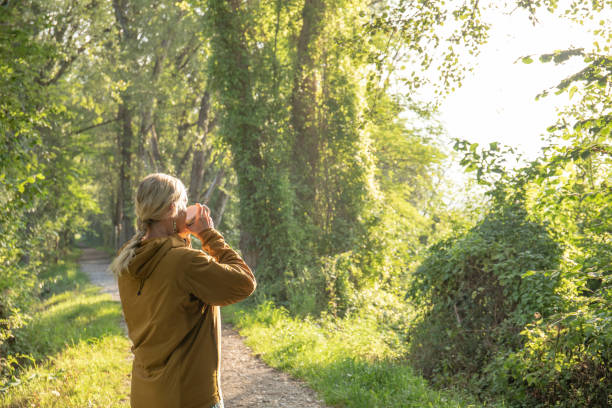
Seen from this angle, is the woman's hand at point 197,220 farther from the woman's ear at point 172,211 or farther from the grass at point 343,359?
the grass at point 343,359

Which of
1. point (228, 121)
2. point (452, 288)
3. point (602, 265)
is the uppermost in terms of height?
point (228, 121)

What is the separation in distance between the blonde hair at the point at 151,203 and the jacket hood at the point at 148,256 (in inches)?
1.5

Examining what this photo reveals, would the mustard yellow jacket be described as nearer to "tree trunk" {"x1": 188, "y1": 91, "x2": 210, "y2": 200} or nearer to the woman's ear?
the woman's ear

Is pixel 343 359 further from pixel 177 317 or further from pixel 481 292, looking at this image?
pixel 177 317

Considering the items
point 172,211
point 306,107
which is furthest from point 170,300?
point 306,107

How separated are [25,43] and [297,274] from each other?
802 centimetres

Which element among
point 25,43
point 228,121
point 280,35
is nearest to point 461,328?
point 25,43

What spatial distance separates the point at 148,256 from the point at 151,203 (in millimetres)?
270

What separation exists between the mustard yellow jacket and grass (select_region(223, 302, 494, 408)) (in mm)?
3313

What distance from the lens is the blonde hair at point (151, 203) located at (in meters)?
2.35

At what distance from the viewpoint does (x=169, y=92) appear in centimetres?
2017

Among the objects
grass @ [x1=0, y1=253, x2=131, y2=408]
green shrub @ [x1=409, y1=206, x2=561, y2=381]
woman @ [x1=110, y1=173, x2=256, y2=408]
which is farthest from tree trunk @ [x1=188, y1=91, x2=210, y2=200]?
woman @ [x1=110, y1=173, x2=256, y2=408]

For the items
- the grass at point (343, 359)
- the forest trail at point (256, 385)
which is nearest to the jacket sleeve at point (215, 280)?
the grass at point (343, 359)

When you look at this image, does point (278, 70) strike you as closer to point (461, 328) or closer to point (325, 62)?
point (325, 62)
